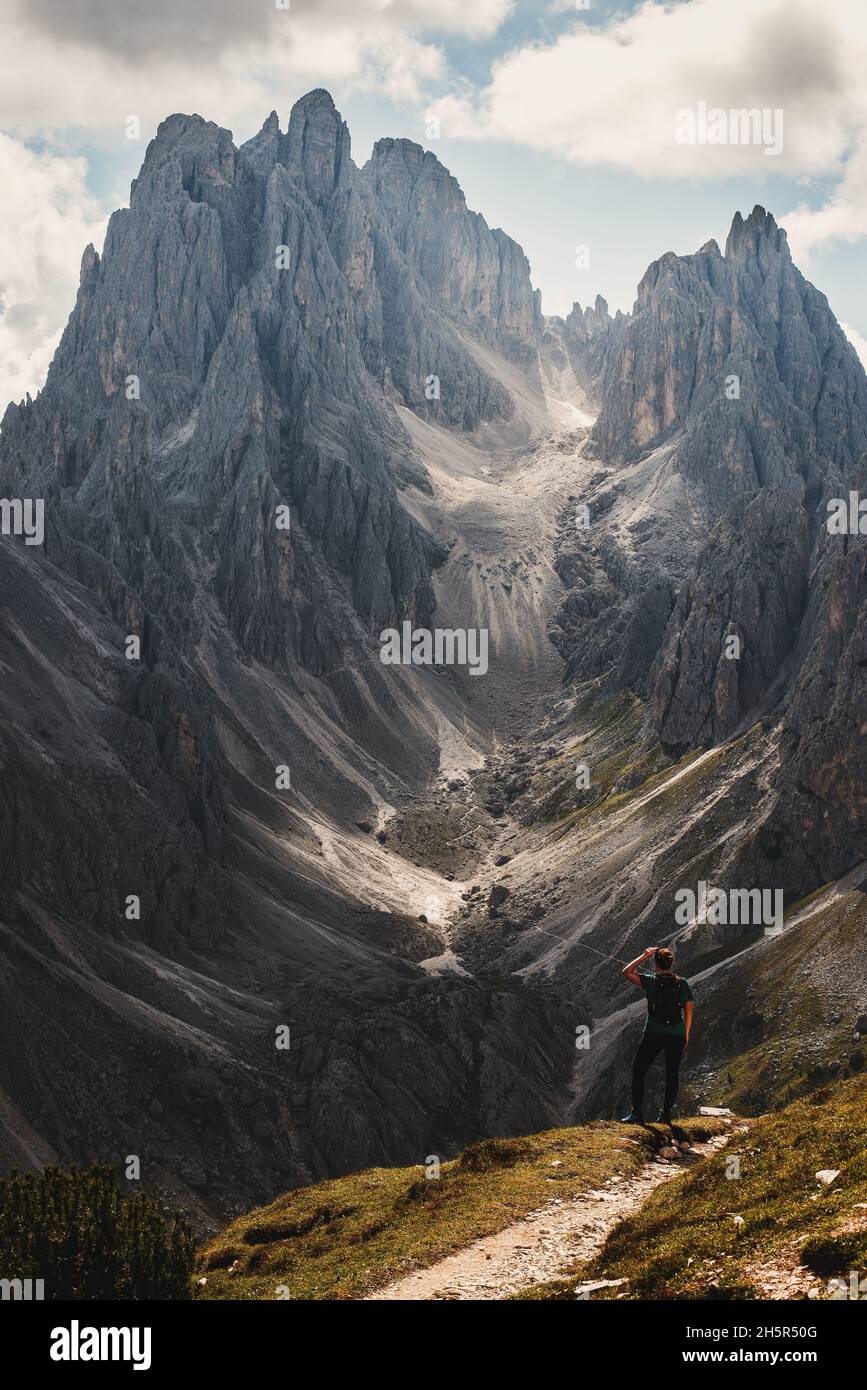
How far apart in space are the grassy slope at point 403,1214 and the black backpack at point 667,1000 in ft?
18.9

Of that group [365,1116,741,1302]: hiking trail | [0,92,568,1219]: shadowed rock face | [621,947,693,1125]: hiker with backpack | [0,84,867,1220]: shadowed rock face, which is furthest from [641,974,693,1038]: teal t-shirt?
[0,84,867,1220]: shadowed rock face

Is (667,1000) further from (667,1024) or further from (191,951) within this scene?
(191,951)

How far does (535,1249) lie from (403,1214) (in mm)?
6463

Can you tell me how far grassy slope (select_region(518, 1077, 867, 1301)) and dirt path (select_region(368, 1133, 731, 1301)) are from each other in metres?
1.18

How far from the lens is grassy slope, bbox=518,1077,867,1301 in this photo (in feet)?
55.6

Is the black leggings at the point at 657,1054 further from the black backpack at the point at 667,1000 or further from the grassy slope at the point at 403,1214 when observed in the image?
the grassy slope at the point at 403,1214

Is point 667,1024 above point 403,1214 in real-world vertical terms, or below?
above

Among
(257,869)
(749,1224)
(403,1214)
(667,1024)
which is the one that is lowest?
(403,1214)

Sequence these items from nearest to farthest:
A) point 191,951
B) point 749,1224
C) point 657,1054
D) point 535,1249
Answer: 1. point 749,1224
2. point 535,1249
3. point 657,1054
4. point 191,951

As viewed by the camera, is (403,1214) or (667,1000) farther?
(403,1214)

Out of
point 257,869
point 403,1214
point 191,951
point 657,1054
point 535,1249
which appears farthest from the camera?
point 257,869

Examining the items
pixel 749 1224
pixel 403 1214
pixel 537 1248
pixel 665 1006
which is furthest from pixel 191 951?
pixel 749 1224

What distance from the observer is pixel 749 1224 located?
1931cm
